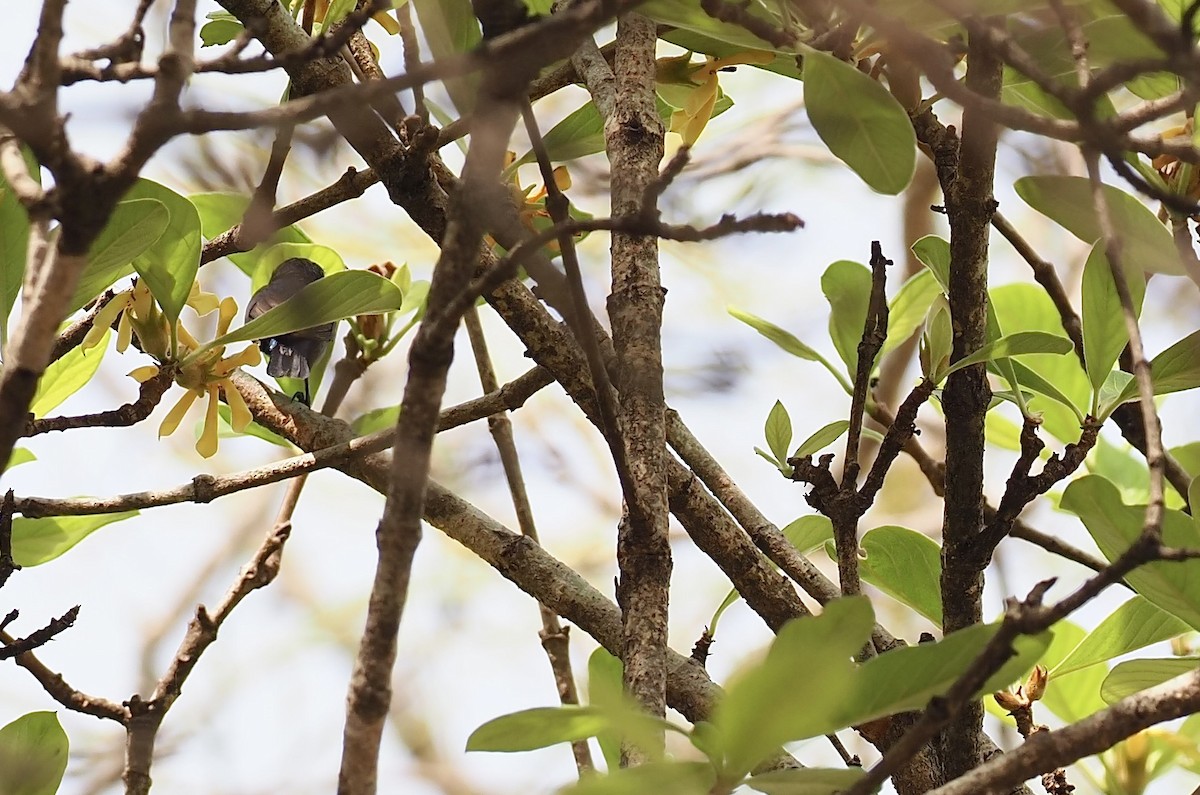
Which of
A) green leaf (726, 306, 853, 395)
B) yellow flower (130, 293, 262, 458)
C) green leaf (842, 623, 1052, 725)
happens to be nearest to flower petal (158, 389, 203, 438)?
yellow flower (130, 293, 262, 458)

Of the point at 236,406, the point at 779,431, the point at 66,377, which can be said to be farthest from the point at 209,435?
the point at 779,431

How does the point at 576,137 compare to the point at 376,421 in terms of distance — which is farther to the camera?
the point at 376,421

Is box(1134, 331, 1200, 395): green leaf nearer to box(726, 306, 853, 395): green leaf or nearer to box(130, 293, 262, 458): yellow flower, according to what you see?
box(726, 306, 853, 395): green leaf

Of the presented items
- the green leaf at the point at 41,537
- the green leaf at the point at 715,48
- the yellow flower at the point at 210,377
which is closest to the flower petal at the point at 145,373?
the yellow flower at the point at 210,377

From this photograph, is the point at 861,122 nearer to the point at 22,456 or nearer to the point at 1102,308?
the point at 1102,308

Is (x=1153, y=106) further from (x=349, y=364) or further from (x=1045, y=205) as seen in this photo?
(x=349, y=364)

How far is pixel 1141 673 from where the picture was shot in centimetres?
55

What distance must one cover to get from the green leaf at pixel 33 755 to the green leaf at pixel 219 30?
479 mm

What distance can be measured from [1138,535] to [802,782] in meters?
0.21

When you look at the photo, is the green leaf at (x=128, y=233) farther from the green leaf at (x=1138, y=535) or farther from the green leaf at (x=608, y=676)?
the green leaf at (x=1138, y=535)

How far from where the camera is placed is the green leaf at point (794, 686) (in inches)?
12.4

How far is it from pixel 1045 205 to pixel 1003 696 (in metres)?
→ 0.30

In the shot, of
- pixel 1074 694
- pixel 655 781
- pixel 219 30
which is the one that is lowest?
pixel 655 781

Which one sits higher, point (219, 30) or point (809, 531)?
point (219, 30)
